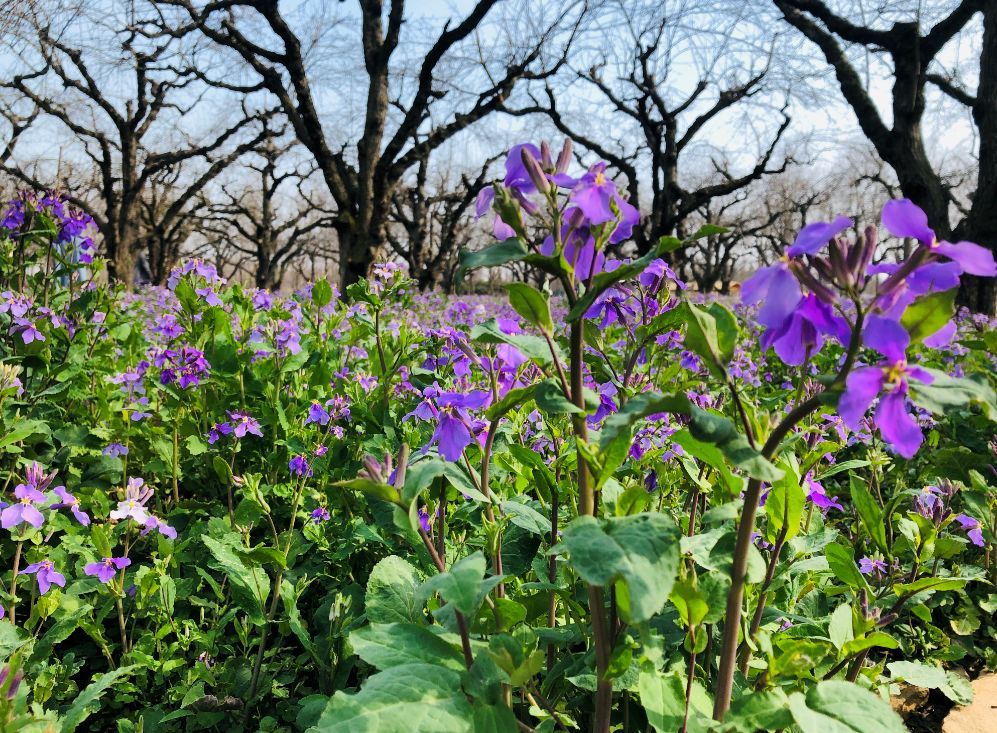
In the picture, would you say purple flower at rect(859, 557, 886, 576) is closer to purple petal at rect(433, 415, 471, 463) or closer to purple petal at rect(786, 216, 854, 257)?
purple petal at rect(433, 415, 471, 463)

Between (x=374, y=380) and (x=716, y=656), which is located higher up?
(x=374, y=380)

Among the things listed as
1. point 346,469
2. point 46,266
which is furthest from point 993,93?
point 46,266

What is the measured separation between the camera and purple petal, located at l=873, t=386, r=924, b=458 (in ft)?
2.41

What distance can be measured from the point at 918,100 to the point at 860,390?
12814 mm

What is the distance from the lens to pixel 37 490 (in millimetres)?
1674

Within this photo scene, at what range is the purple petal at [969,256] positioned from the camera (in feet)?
2.45

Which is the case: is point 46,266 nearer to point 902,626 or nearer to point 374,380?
point 374,380

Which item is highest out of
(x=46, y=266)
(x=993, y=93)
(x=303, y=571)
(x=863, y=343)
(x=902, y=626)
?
(x=993, y=93)

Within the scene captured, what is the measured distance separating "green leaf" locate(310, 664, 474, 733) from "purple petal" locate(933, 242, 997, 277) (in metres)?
0.88

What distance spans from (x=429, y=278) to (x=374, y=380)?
20278 millimetres

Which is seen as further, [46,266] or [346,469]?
[46,266]

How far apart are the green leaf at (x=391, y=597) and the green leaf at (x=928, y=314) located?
96 cm

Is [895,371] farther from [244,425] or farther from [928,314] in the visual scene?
[244,425]

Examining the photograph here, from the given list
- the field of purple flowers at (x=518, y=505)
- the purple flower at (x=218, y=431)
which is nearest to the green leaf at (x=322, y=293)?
the field of purple flowers at (x=518, y=505)
